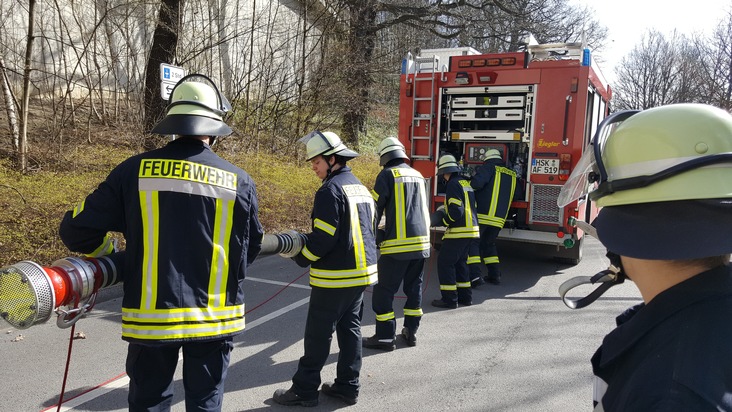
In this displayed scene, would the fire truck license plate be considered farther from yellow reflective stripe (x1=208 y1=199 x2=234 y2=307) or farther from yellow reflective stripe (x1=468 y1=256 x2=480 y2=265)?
yellow reflective stripe (x1=208 y1=199 x2=234 y2=307)

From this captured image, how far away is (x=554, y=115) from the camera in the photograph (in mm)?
6945

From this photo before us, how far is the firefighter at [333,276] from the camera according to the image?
3.43 metres

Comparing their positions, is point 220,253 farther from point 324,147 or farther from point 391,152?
point 391,152

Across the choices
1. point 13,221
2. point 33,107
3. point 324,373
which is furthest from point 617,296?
point 33,107

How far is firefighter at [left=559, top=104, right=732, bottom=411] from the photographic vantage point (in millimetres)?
867

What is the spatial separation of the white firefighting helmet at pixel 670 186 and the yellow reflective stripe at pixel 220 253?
1.77 meters

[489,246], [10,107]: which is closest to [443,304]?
[489,246]

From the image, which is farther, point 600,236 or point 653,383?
point 600,236

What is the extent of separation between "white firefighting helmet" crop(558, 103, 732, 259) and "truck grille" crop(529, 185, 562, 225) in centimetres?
624

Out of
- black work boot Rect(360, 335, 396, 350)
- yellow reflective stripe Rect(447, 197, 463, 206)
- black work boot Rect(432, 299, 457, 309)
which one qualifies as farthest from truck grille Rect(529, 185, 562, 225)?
black work boot Rect(360, 335, 396, 350)

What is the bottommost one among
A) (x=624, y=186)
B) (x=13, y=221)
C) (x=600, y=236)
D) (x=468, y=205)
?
(x=13, y=221)

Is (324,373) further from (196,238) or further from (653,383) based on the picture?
(653,383)

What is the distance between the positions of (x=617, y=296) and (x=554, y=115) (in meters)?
2.54

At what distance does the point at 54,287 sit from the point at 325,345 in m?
1.86
